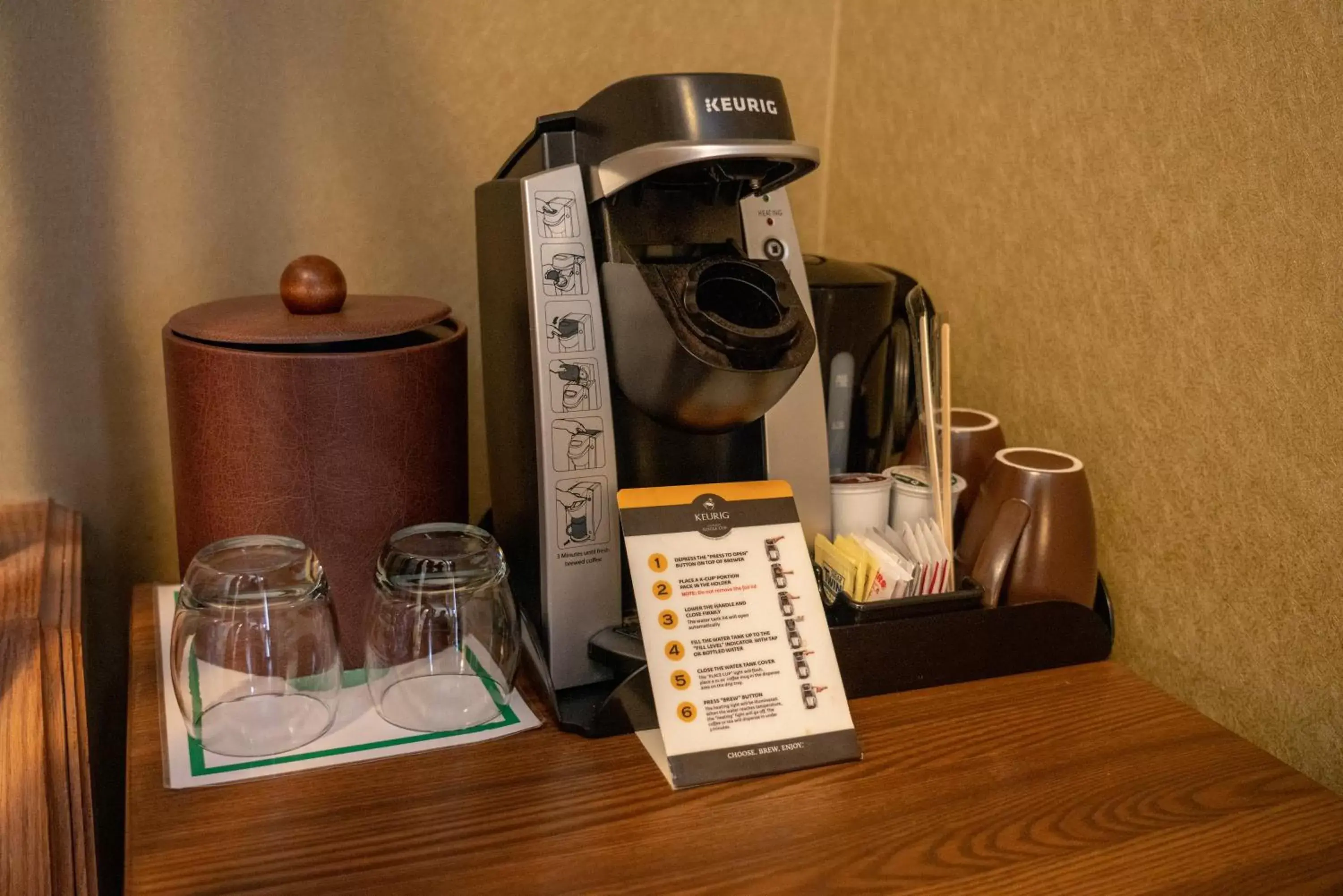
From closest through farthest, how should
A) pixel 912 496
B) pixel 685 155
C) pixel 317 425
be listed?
pixel 685 155 < pixel 317 425 < pixel 912 496

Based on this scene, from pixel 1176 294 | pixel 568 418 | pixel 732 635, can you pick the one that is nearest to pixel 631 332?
pixel 568 418

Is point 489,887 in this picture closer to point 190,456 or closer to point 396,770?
point 396,770

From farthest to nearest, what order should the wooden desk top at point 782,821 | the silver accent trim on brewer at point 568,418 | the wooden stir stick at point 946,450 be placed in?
1. the wooden stir stick at point 946,450
2. the silver accent trim on brewer at point 568,418
3. the wooden desk top at point 782,821

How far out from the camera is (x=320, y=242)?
→ 3.21 feet

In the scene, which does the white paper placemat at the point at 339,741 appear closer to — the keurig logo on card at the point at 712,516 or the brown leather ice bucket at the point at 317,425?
the brown leather ice bucket at the point at 317,425

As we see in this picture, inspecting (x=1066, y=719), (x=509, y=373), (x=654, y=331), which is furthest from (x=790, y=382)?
(x=1066, y=719)

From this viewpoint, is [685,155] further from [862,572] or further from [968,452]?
[968,452]

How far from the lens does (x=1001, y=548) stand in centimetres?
80

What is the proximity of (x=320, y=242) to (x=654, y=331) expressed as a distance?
47cm

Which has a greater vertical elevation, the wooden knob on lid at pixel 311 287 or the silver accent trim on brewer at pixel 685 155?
the silver accent trim on brewer at pixel 685 155

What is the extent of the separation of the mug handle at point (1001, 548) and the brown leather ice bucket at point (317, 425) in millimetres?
413

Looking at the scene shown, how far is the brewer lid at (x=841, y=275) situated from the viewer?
2.80ft

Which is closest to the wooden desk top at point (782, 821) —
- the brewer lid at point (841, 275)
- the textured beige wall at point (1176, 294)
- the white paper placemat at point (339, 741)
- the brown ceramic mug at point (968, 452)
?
the white paper placemat at point (339, 741)

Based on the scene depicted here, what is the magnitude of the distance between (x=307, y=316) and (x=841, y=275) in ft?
1.39
